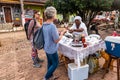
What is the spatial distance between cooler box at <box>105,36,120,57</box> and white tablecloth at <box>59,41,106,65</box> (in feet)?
0.48

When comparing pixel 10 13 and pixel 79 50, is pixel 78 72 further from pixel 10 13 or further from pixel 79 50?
pixel 10 13

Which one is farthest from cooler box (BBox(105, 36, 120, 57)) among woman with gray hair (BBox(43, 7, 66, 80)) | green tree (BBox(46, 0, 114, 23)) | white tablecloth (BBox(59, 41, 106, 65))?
green tree (BBox(46, 0, 114, 23))

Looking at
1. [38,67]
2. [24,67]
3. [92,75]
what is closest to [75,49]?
[92,75]

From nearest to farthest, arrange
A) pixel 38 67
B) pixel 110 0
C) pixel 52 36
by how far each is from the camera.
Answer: pixel 52 36 → pixel 38 67 → pixel 110 0

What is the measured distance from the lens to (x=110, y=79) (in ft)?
11.8

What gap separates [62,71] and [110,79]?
127 centimetres

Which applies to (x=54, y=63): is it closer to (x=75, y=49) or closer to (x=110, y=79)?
(x=75, y=49)

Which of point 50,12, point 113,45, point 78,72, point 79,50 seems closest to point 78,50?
point 79,50

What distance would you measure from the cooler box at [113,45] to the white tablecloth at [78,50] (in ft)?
0.48

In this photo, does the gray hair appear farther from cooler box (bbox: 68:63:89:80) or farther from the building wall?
the building wall

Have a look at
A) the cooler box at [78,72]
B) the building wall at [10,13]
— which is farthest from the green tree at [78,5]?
the building wall at [10,13]

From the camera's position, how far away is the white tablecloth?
10.1 ft

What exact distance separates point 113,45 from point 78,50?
2.65 ft

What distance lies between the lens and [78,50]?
3035 mm
